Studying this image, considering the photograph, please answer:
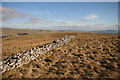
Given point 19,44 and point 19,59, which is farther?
point 19,44

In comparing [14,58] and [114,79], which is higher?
[14,58]

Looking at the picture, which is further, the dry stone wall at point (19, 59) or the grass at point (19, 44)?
the grass at point (19, 44)

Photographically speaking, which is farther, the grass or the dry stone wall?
the grass

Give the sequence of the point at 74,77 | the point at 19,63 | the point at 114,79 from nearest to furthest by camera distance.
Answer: the point at 114,79 < the point at 74,77 < the point at 19,63

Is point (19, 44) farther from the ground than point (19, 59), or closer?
farther from the ground

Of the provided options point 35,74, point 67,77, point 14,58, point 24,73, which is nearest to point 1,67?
point 14,58

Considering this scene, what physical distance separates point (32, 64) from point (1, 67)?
4.35m

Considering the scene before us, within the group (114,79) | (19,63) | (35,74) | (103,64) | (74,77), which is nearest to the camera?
(114,79)

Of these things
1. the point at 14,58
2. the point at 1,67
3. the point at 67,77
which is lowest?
the point at 67,77

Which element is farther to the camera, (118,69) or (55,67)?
(55,67)

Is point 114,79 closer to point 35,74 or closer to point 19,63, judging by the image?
point 35,74

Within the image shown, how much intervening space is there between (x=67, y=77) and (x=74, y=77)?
2.99 ft

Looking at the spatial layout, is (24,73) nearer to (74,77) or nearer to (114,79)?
(74,77)

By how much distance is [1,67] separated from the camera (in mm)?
11031
